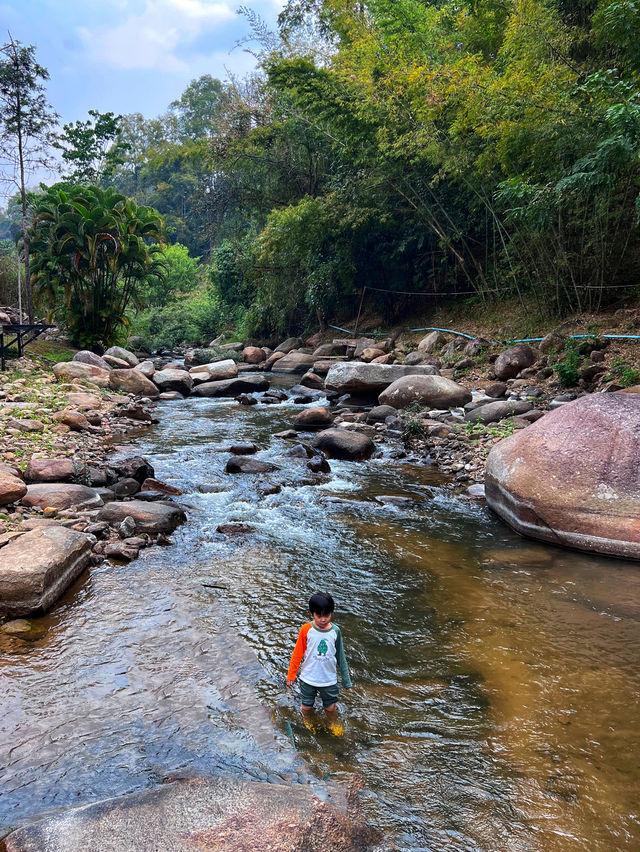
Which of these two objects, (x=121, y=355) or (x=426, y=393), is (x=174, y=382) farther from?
(x=426, y=393)

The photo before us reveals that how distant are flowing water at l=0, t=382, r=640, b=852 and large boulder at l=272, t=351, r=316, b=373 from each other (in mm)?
12110

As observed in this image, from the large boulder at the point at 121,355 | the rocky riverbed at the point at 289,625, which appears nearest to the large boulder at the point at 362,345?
the large boulder at the point at 121,355

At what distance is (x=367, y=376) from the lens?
11859 millimetres

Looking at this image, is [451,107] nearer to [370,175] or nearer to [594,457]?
[370,175]

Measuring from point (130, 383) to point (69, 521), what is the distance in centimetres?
896

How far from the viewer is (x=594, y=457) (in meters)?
5.40

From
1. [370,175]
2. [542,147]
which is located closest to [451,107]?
[542,147]

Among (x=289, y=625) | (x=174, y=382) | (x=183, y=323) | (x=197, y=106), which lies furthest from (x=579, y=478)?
(x=197, y=106)

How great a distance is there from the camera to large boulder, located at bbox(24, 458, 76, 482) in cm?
680

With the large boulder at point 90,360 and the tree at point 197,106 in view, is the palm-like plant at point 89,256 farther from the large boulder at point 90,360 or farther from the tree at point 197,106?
the tree at point 197,106

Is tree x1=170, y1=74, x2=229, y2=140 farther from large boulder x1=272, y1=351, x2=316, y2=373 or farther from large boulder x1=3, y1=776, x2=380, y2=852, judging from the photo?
large boulder x1=3, y1=776, x2=380, y2=852

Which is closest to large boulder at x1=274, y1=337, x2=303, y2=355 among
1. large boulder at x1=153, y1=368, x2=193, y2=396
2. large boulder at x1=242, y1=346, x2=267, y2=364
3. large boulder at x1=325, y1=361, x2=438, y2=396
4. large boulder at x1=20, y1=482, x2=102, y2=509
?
large boulder at x1=242, y1=346, x2=267, y2=364

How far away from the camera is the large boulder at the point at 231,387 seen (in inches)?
584

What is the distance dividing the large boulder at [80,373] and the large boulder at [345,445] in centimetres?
724
